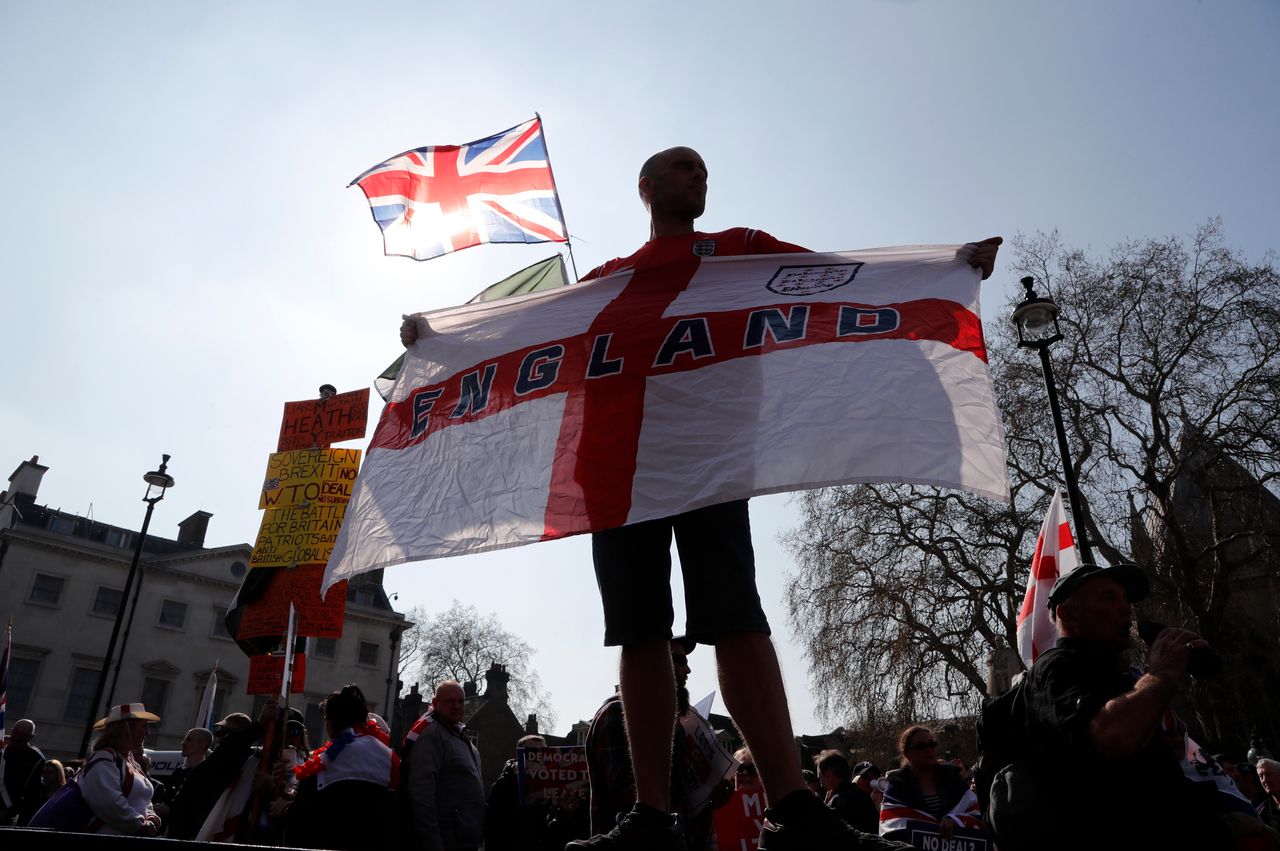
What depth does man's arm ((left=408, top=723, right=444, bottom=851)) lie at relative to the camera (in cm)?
538

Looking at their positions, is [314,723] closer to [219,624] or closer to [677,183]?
[219,624]

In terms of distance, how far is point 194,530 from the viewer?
46125 millimetres

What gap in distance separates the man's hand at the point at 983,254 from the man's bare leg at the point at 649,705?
190 centimetres

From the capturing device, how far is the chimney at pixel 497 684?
152 ft

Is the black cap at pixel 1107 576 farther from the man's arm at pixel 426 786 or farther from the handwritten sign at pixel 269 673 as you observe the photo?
the handwritten sign at pixel 269 673

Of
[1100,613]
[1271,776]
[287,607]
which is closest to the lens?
[1100,613]


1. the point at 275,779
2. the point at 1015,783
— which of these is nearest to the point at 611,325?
the point at 1015,783

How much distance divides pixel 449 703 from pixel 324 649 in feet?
141

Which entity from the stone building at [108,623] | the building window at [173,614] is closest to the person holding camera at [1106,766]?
the stone building at [108,623]

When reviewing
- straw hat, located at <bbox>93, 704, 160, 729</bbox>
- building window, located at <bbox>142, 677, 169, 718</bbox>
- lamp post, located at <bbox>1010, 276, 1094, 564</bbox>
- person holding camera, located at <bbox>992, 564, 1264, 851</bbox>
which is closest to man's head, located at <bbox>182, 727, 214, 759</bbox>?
straw hat, located at <bbox>93, 704, 160, 729</bbox>

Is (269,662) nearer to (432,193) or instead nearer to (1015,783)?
(432,193)

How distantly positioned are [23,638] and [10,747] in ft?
109

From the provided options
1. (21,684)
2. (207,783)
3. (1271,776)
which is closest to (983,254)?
(207,783)

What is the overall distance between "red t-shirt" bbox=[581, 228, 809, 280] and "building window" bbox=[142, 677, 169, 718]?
1710 inches
